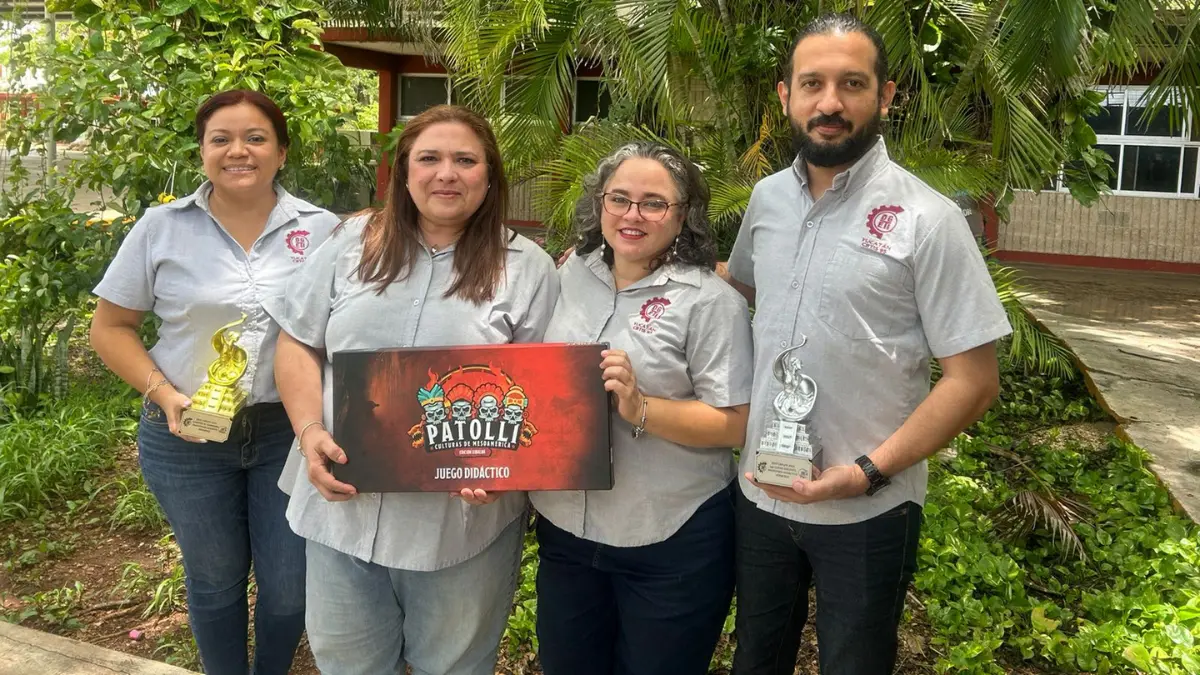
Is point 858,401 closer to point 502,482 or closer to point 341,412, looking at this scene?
point 502,482

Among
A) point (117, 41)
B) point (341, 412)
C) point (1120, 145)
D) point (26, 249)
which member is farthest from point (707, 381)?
point (1120, 145)

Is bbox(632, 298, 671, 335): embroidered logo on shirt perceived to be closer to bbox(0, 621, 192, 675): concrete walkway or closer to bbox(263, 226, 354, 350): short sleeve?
bbox(263, 226, 354, 350): short sleeve

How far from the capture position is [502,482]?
2176 mm

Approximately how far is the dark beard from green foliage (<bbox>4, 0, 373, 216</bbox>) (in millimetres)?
2719

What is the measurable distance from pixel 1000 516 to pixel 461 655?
314cm

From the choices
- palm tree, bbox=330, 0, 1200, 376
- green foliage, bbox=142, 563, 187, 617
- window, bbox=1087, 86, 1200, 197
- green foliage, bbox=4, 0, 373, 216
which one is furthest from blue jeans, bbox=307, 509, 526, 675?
window, bbox=1087, 86, 1200, 197

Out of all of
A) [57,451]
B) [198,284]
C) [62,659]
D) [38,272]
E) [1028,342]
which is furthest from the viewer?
[1028,342]

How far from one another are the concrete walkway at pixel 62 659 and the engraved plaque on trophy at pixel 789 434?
2141 mm

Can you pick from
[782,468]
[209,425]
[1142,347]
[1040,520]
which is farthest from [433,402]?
[1142,347]

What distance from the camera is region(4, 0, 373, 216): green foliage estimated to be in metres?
4.42

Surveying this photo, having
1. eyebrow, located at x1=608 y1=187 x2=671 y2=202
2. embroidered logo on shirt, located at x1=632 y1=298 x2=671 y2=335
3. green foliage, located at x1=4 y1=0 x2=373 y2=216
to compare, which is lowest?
embroidered logo on shirt, located at x1=632 y1=298 x2=671 y2=335

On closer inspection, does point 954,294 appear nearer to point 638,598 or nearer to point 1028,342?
point 638,598

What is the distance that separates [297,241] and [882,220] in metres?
1.50

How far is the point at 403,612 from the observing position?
93.7 inches
